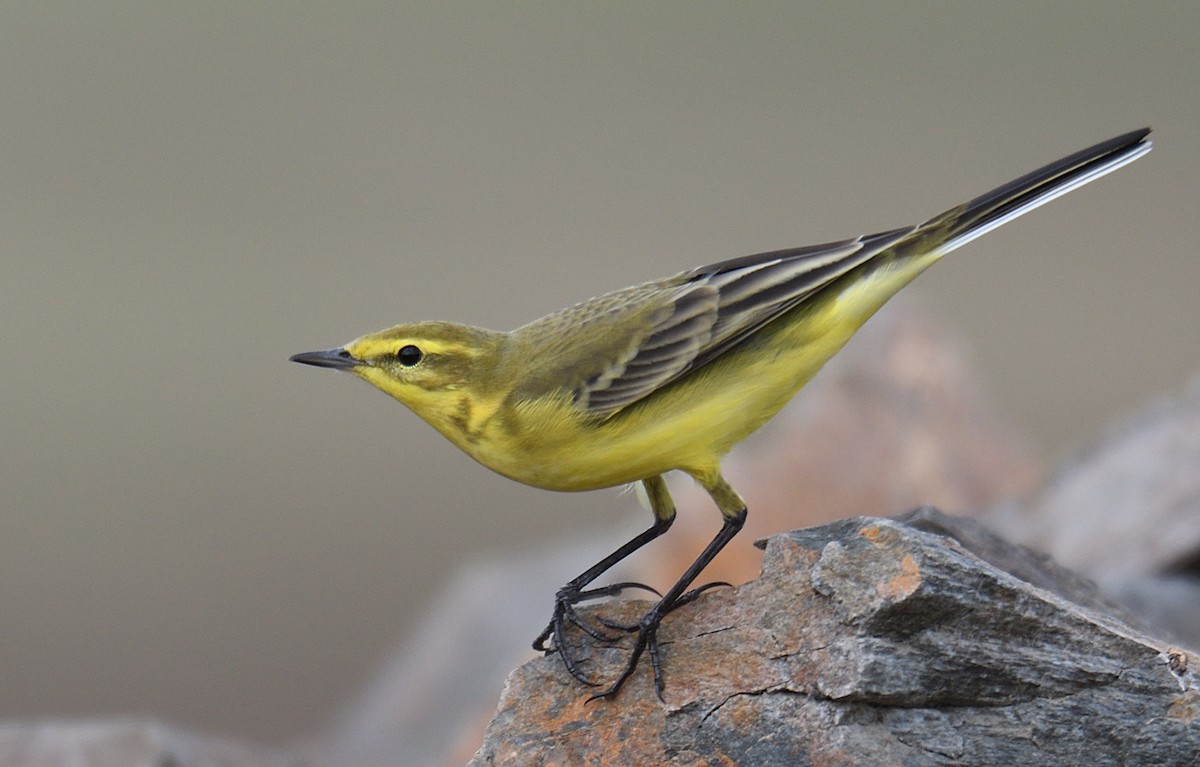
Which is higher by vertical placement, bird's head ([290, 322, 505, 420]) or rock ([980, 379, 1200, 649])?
bird's head ([290, 322, 505, 420])

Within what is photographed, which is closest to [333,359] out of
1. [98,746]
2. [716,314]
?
[716,314]

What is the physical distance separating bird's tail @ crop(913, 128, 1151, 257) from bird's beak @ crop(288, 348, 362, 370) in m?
2.27

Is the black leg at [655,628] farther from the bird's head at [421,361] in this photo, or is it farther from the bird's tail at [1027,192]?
the bird's tail at [1027,192]

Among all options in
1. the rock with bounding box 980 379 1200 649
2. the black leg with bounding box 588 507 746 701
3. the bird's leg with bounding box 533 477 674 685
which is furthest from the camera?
the rock with bounding box 980 379 1200 649

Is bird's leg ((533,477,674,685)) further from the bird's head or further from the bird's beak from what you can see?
the bird's beak

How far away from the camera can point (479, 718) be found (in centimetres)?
769

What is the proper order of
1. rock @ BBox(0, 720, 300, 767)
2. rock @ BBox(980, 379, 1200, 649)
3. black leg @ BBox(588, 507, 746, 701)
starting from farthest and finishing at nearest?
rock @ BBox(980, 379, 1200, 649) → rock @ BBox(0, 720, 300, 767) → black leg @ BBox(588, 507, 746, 701)

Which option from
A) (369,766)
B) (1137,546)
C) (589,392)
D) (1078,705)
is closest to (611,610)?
(589,392)

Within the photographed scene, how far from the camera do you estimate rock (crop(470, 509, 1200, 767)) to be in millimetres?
4148

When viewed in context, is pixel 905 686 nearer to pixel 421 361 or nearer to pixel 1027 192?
pixel 1027 192

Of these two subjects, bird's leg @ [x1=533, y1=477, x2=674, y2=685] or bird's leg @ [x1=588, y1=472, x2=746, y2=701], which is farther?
bird's leg @ [x1=533, y1=477, x2=674, y2=685]

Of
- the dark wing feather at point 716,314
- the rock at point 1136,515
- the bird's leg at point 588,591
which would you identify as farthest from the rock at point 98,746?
the rock at point 1136,515

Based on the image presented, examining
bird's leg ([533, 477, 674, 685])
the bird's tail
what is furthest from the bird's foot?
the bird's tail

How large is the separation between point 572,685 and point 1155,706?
6.12ft
